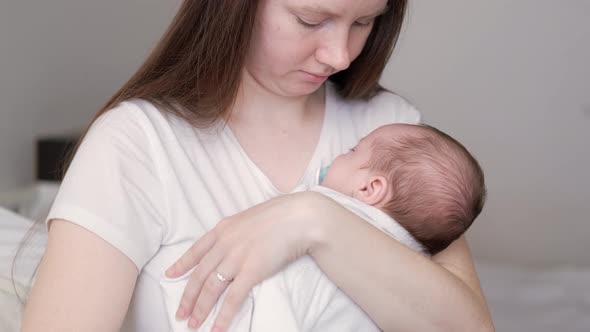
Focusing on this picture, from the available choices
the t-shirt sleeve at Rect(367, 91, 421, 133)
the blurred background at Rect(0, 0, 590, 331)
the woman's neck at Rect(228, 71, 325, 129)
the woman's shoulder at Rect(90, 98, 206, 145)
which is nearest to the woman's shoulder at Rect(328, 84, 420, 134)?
the t-shirt sleeve at Rect(367, 91, 421, 133)

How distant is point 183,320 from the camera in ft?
4.27

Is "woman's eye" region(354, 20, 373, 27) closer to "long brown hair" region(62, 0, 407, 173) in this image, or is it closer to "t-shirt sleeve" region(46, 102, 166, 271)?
"long brown hair" region(62, 0, 407, 173)

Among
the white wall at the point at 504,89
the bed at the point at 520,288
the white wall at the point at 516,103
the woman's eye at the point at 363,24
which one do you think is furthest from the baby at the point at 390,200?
the white wall at the point at 516,103

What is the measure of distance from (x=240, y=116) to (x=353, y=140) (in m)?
0.28

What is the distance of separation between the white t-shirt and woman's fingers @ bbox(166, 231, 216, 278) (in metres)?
0.05

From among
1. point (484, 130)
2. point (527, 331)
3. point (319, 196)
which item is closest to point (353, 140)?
point (319, 196)

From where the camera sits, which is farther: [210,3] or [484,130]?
[484,130]

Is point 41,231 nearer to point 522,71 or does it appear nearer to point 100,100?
point 100,100

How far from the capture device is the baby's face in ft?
5.00

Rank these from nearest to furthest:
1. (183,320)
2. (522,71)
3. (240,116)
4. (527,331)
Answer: (183,320) → (240,116) → (527,331) → (522,71)

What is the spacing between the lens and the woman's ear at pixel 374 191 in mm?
1490

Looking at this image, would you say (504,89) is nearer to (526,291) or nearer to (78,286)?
(526,291)

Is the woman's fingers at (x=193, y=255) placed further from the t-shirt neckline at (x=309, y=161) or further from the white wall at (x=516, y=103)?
the white wall at (x=516, y=103)

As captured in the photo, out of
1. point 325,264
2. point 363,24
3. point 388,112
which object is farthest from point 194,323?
point 388,112
